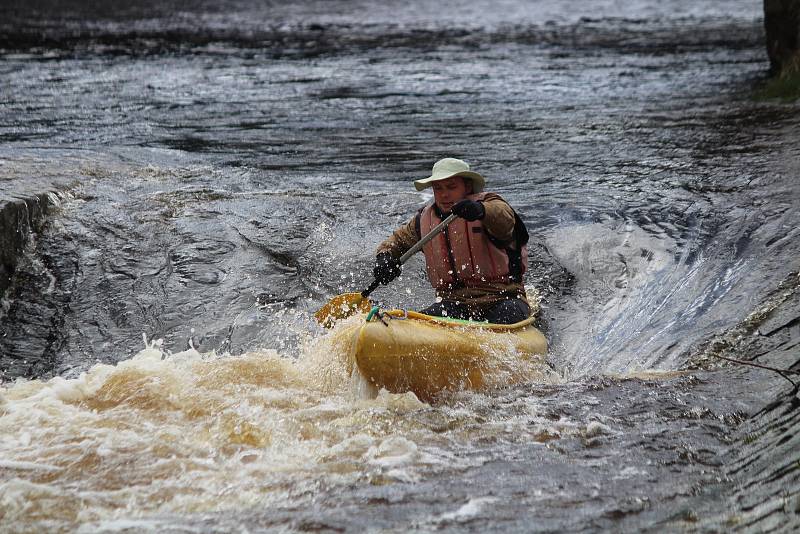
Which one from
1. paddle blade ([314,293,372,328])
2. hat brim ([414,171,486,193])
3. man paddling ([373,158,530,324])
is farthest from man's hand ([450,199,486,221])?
paddle blade ([314,293,372,328])

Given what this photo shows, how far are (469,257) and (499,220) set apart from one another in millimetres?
362

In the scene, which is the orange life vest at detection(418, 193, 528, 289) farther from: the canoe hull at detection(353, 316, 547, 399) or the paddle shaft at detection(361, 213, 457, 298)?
the canoe hull at detection(353, 316, 547, 399)

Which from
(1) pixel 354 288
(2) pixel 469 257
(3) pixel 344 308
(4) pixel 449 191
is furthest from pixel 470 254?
(1) pixel 354 288

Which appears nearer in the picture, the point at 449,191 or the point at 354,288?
the point at 449,191

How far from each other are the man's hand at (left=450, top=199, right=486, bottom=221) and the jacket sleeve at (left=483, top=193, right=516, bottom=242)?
0.11 m

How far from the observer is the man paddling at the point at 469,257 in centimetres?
679

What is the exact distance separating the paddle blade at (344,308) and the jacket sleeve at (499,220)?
941 mm

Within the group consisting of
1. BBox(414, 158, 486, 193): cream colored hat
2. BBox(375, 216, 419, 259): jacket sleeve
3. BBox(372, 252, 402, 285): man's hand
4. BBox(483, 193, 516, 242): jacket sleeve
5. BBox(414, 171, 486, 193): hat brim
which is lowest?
BBox(372, 252, 402, 285): man's hand

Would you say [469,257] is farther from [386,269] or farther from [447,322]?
[447,322]

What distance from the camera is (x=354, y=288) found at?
8.10 m

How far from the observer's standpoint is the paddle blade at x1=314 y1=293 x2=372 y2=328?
6.74 metres

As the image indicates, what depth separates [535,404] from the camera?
568 cm

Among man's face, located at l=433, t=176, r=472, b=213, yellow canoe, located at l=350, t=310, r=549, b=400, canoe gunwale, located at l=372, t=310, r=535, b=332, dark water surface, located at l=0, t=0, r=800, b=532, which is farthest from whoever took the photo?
man's face, located at l=433, t=176, r=472, b=213

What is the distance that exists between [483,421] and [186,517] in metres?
1.77
